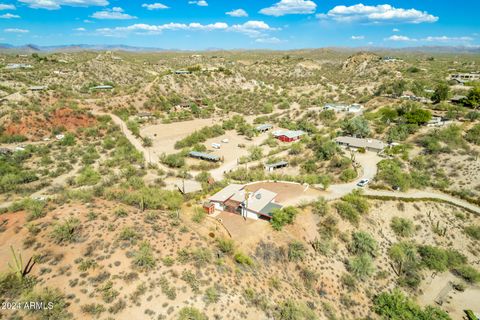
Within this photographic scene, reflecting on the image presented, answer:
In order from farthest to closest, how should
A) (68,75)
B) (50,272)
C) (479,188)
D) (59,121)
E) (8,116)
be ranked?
(68,75)
(59,121)
(8,116)
(479,188)
(50,272)

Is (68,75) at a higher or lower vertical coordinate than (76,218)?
higher

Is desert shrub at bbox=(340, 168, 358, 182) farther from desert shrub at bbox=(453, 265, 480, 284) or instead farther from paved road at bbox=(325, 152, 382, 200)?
desert shrub at bbox=(453, 265, 480, 284)

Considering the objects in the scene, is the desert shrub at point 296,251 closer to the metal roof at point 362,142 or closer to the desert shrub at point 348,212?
the desert shrub at point 348,212

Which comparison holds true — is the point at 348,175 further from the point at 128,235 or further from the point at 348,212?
the point at 128,235

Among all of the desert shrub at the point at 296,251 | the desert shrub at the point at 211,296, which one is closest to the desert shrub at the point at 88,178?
the desert shrub at the point at 211,296

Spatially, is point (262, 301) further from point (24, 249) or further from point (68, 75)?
point (68, 75)

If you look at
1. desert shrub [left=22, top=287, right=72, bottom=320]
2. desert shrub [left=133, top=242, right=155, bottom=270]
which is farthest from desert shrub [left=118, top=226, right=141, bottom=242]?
desert shrub [left=22, top=287, right=72, bottom=320]

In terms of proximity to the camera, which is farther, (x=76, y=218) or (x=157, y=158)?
(x=157, y=158)

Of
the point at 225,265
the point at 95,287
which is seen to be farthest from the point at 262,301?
the point at 95,287
